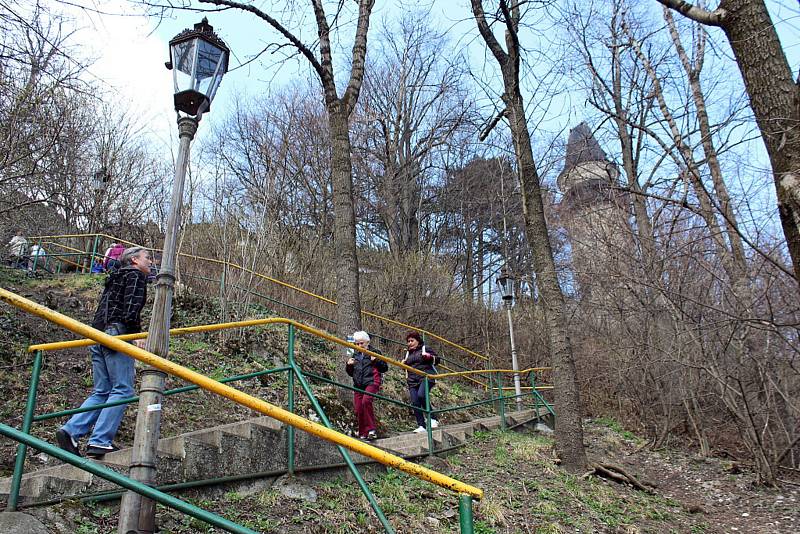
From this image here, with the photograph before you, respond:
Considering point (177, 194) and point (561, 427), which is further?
point (561, 427)

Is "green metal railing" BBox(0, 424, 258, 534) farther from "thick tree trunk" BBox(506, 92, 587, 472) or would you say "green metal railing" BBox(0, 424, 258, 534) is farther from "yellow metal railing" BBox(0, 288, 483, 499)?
"thick tree trunk" BBox(506, 92, 587, 472)

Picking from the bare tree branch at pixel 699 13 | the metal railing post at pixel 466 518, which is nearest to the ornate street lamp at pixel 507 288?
the bare tree branch at pixel 699 13

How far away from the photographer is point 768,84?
3.89m

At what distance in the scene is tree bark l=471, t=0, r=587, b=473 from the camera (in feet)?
26.5

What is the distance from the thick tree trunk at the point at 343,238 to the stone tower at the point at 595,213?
3.89 m

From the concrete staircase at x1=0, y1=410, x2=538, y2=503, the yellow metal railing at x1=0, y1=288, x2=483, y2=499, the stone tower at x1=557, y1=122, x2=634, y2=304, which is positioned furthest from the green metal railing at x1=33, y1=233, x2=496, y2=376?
the yellow metal railing at x1=0, y1=288, x2=483, y2=499

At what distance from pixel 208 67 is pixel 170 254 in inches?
51.9

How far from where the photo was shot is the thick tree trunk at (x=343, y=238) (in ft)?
27.5

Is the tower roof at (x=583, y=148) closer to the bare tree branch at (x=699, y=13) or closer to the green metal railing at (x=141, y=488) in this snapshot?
the bare tree branch at (x=699, y=13)

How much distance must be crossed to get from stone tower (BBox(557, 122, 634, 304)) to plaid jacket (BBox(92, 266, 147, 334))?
689cm

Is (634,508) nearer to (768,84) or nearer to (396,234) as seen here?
(768,84)

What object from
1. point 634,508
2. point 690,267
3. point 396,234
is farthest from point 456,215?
point 634,508

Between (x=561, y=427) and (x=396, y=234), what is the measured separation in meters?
13.3

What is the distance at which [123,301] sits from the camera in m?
4.63
